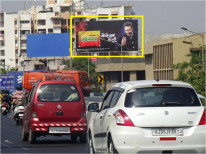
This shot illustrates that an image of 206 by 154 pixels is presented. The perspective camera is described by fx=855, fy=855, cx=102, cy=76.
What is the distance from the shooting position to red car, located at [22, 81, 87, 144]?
22.7 meters

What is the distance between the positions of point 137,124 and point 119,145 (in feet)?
1.44

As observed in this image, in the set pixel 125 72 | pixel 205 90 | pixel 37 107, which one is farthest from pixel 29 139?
pixel 125 72

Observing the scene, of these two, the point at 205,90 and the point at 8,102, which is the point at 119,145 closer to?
the point at 8,102

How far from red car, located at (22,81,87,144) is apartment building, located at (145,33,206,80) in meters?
87.0

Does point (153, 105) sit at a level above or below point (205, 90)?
above

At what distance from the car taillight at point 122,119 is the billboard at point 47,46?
82027 mm

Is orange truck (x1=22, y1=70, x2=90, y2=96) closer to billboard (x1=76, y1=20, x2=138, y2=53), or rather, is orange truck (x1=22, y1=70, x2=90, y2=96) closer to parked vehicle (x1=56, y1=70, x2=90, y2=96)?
parked vehicle (x1=56, y1=70, x2=90, y2=96)

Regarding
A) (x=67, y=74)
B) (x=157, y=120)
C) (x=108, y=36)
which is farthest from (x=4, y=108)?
(x=108, y=36)

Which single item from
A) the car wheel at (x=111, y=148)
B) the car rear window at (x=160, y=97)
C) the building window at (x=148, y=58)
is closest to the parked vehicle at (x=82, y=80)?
the car wheel at (x=111, y=148)

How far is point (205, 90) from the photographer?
8700 centimetres

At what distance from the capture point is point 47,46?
96.4 metres

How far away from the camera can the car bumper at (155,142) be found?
44.1ft

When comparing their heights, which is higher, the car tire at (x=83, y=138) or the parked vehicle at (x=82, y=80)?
the car tire at (x=83, y=138)

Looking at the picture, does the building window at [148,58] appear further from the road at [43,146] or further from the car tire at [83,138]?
the car tire at [83,138]
